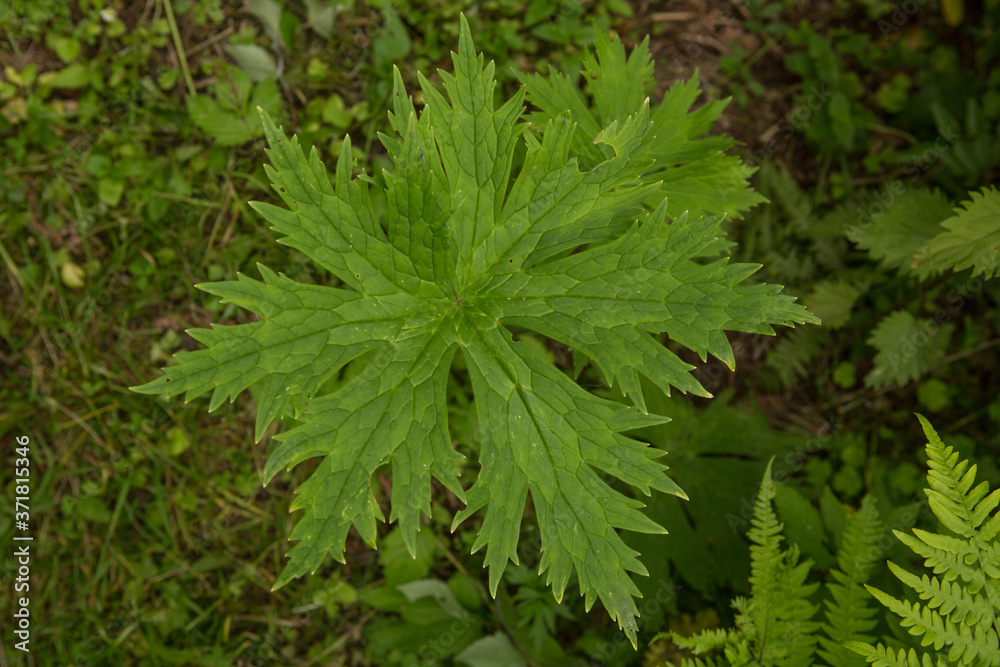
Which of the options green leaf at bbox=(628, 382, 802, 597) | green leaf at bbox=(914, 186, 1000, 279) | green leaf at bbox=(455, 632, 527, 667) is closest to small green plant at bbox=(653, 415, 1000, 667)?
green leaf at bbox=(628, 382, 802, 597)

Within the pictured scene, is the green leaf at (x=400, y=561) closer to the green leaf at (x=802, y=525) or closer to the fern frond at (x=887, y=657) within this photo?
the green leaf at (x=802, y=525)

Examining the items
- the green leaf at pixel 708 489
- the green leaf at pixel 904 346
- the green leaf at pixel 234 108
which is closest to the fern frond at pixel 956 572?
the green leaf at pixel 708 489

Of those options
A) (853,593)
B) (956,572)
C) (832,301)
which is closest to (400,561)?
(853,593)

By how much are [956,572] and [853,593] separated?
0.58 m

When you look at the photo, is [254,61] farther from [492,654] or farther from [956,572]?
[956,572]

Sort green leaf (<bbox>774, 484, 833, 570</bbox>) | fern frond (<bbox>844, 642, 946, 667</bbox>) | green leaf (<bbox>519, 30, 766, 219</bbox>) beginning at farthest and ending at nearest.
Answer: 1. green leaf (<bbox>774, 484, 833, 570</bbox>)
2. green leaf (<bbox>519, 30, 766, 219</bbox>)
3. fern frond (<bbox>844, 642, 946, 667</bbox>)

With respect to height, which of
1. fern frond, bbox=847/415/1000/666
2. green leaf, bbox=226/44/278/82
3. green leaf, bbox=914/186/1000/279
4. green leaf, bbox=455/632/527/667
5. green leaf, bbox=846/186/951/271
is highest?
green leaf, bbox=226/44/278/82

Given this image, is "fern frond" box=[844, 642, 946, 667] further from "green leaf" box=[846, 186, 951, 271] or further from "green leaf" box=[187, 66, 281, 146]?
"green leaf" box=[187, 66, 281, 146]

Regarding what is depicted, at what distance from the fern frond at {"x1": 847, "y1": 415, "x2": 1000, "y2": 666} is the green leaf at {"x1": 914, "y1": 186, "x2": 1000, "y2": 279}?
3.73 feet

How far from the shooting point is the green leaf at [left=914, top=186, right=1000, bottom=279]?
288 centimetres

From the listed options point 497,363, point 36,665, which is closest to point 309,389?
point 497,363

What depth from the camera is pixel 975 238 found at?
295cm

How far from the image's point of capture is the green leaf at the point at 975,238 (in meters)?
2.88

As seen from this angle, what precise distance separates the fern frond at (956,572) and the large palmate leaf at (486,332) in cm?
86
